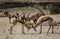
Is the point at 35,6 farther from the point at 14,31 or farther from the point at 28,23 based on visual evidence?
the point at 14,31

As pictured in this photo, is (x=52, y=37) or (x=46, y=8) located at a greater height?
(x=46, y=8)

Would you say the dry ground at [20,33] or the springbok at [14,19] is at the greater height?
the springbok at [14,19]

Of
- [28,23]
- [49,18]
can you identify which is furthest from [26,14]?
[49,18]

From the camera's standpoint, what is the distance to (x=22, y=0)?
105 inches

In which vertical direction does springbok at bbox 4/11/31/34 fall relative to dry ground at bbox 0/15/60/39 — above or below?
above

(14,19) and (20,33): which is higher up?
(14,19)

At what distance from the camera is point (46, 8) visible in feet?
8.78

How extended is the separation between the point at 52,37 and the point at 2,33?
0.56 metres

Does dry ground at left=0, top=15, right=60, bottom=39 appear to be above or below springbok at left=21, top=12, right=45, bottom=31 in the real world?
below

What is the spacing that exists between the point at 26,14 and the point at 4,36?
0.36 metres

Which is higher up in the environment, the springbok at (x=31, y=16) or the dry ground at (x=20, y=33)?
the springbok at (x=31, y=16)

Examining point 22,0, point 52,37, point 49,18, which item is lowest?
point 52,37

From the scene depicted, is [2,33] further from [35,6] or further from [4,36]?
[35,6]

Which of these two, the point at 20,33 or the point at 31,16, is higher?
the point at 31,16
